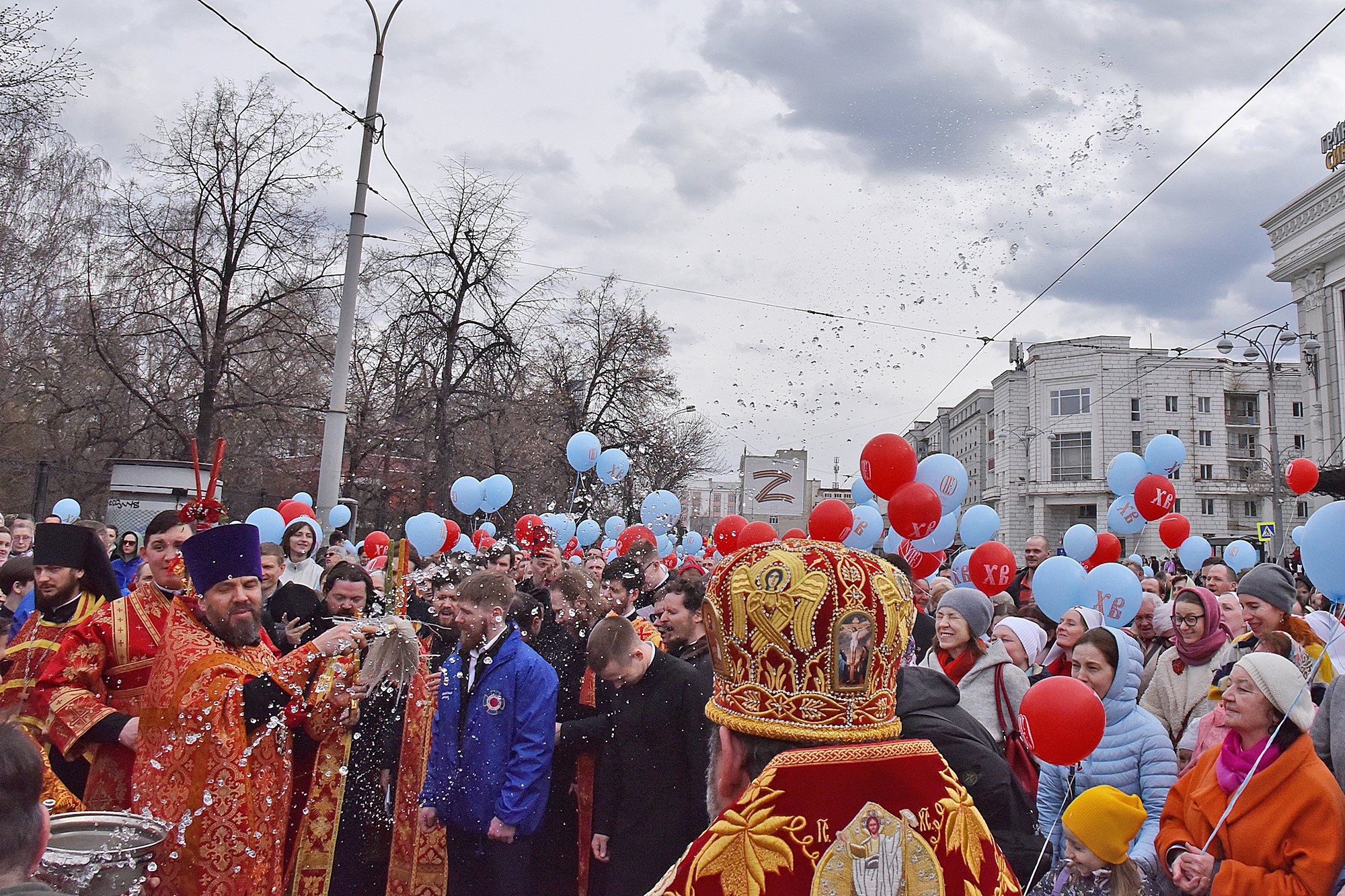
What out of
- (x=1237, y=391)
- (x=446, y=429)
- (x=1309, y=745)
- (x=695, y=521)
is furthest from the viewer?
(x=1237, y=391)

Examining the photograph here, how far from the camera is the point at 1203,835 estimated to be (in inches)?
139

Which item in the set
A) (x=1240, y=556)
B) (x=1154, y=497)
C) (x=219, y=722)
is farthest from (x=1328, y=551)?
(x=1240, y=556)

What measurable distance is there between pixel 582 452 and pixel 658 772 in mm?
10176

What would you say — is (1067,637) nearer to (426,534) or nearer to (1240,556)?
(426,534)

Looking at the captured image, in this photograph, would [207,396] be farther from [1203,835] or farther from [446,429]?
[1203,835]

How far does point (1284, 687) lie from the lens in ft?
11.2

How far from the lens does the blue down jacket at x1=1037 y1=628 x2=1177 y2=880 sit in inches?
161

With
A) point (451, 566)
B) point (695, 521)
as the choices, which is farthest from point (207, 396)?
point (695, 521)

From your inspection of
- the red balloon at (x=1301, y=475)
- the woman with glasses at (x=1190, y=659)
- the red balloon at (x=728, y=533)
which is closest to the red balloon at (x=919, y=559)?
the red balloon at (x=728, y=533)

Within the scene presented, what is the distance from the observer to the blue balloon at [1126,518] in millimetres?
12359

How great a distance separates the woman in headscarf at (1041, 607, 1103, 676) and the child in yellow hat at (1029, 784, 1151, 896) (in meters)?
2.23

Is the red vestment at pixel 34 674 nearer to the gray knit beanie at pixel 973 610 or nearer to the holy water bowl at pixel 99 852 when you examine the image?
the holy water bowl at pixel 99 852

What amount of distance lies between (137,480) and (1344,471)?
50.9 ft

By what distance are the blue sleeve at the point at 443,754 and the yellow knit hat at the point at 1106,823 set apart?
281 centimetres
